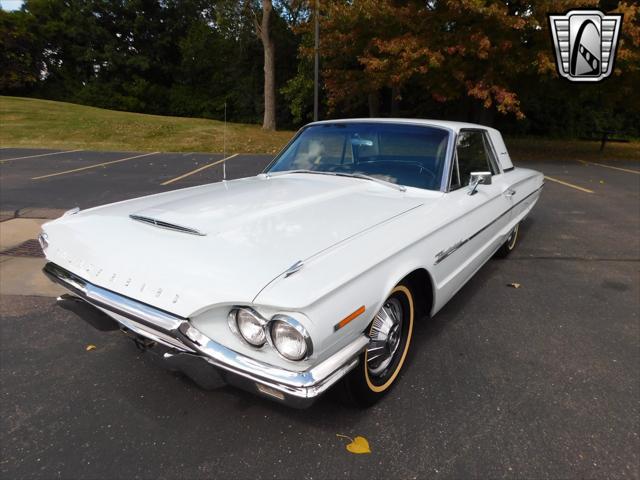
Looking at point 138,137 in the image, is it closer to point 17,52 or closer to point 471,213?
point 471,213

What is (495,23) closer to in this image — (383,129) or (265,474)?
(383,129)

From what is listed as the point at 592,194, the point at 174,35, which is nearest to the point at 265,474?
the point at 592,194

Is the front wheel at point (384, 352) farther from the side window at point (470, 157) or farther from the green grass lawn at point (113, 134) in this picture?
the green grass lawn at point (113, 134)

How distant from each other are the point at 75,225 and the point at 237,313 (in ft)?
4.17

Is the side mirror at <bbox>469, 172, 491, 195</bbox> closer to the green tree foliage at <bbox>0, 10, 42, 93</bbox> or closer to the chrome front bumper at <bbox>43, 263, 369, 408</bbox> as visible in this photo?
the chrome front bumper at <bbox>43, 263, 369, 408</bbox>

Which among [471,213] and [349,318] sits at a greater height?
[471,213]

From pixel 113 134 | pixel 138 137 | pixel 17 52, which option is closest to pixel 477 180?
pixel 138 137

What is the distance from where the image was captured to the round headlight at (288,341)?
170cm

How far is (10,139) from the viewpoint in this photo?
18.0m

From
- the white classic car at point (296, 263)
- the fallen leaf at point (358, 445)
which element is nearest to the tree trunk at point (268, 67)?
the white classic car at point (296, 263)

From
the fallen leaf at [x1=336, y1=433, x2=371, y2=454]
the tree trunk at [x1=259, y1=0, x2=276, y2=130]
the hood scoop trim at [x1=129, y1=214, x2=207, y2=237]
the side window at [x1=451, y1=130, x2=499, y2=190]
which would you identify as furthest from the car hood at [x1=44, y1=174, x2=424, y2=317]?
the tree trunk at [x1=259, y1=0, x2=276, y2=130]

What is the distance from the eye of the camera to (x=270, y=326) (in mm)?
1706

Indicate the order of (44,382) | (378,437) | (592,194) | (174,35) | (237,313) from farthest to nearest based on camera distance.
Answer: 1. (174,35)
2. (592,194)
3. (44,382)
4. (378,437)
5. (237,313)

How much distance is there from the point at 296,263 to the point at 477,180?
76.5 inches
